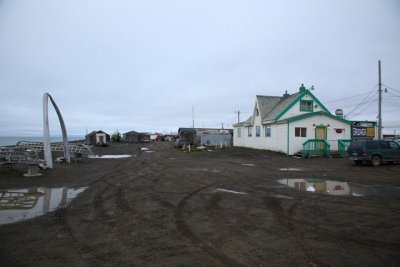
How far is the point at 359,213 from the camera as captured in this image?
706 cm

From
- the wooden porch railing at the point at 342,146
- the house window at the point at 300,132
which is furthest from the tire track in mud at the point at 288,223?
the wooden porch railing at the point at 342,146

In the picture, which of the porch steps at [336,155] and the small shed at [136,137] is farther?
the small shed at [136,137]

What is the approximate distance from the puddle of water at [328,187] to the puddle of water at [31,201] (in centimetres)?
842

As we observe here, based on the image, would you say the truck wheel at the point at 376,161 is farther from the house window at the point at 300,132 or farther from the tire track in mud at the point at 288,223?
the tire track in mud at the point at 288,223

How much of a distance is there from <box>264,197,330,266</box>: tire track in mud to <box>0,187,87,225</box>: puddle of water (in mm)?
6144

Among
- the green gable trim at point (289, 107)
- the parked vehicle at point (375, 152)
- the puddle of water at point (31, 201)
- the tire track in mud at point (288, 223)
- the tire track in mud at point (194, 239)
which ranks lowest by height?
the puddle of water at point (31, 201)

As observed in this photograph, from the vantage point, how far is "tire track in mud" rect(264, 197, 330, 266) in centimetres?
446

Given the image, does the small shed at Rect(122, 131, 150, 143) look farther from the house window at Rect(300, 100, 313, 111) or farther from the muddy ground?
the muddy ground

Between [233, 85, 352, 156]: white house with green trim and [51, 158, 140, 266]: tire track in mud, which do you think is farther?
[233, 85, 352, 156]: white house with green trim

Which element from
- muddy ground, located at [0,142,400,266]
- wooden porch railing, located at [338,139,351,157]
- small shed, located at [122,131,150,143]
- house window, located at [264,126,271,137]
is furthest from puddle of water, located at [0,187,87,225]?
small shed, located at [122,131,150,143]

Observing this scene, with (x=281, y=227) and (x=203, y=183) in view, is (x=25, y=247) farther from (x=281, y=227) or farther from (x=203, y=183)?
(x=203, y=183)

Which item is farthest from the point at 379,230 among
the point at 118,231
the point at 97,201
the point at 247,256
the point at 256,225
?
the point at 97,201

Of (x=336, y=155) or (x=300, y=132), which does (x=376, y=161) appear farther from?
(x=300, y=132)

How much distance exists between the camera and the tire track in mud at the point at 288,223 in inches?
176
